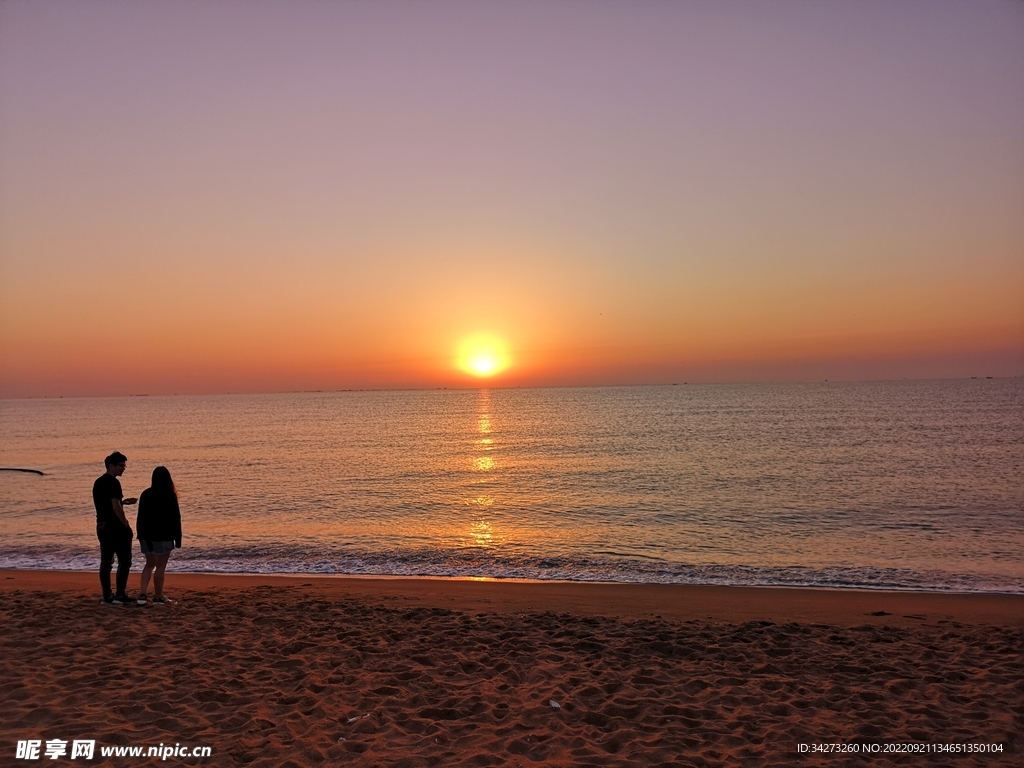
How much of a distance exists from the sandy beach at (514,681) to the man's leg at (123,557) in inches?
17.8

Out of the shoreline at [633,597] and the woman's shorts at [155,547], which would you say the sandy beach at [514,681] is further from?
the woman's shorts at [155,547]

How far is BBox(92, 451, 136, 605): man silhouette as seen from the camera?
912cm

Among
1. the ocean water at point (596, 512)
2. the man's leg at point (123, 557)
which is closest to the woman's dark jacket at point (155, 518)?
the man's leg at point (123, 557)

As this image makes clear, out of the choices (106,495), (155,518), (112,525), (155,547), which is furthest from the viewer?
(155,547)

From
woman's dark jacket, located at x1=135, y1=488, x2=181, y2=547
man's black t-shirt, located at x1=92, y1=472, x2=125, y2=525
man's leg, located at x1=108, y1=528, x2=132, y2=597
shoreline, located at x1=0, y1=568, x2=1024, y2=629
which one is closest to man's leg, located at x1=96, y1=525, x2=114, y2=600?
man's leg, located at x1=108, y1=528, x2=132, y2=597

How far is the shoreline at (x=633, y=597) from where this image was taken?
9883 millimetres

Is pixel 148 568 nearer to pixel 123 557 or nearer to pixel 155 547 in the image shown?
pixel 123 557

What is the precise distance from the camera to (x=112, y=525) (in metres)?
9.34

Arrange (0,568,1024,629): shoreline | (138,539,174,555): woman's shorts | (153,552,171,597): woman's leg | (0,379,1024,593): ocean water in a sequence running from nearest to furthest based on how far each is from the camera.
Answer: (138,539,174,555): woman's shorts → (153,552,171,597): woman's leg → (0,568,1024,629): shoreline → (0,379,1024,593): ocean water

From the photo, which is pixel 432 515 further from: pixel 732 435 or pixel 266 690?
pixel 732 435

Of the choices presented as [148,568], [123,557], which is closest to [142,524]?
[123,557]

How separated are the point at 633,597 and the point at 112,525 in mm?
8260

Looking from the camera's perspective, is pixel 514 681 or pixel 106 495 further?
pixel 106 495

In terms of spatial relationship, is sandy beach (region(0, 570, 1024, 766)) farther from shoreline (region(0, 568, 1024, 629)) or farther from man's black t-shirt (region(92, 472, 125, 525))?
man's black t-shirt (region(92, 472, 125, 525))
